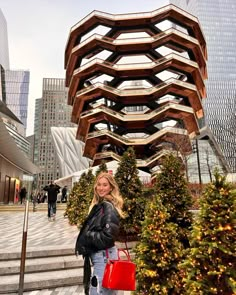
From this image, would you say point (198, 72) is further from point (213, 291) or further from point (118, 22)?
point (213, 291)

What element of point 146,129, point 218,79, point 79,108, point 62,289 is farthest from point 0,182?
point 218,79

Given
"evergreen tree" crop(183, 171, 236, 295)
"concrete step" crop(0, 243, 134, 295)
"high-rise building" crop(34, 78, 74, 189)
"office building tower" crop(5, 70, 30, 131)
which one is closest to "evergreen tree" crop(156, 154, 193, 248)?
"evergreen tree" crop(183, 171, 236, 295)

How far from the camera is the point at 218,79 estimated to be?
91.7 m

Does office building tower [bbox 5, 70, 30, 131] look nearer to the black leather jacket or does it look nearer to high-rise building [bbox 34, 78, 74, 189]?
high-rise building [bbox 34, 78, 74, 189]

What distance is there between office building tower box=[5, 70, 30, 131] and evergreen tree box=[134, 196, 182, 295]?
13151cm

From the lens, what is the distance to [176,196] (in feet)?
16.5

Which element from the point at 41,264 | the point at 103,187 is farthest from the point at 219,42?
the point at 103,187

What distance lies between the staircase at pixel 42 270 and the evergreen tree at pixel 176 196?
2.33 meters

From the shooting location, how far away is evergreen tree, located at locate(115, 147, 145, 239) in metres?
7.14

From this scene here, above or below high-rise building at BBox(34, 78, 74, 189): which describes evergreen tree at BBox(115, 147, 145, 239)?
below

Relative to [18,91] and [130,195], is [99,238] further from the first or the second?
[18,91]

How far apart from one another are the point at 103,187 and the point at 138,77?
105ft

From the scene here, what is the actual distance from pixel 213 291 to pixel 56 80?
143169 millimetres

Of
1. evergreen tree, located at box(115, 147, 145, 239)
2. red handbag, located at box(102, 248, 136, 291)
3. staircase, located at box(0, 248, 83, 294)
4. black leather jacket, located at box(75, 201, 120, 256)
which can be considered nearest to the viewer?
red handbag, located at box(102, 248, 136, 291)
